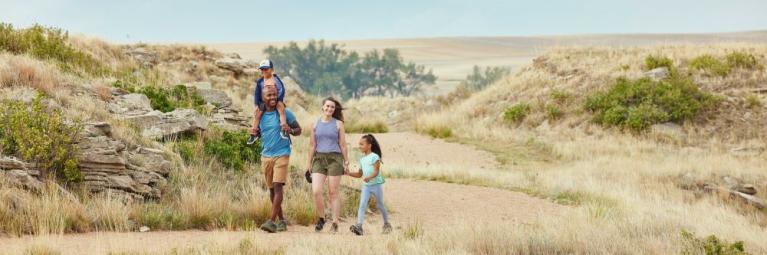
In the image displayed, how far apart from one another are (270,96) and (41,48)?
11.5 meters

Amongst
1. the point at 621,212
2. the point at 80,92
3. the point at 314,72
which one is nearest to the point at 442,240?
the point at 621,212

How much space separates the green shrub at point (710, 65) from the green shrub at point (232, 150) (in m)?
21.1

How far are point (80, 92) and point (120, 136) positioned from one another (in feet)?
11.7

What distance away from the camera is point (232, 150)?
42.9 ft

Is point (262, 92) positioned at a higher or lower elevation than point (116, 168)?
higher

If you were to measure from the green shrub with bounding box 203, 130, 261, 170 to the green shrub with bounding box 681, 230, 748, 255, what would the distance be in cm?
711

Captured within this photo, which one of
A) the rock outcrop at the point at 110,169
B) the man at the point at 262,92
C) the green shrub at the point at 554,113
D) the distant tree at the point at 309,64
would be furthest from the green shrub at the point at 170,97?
the distant tree at the point at 309,64

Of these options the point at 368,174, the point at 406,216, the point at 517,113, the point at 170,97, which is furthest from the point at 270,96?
the point at 517,113

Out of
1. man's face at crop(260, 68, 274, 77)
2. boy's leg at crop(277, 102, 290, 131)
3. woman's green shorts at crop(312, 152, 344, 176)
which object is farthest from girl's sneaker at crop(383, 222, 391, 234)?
man's face at crop(260, 68, 274, 77)

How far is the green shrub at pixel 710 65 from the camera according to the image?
28859 millimetres

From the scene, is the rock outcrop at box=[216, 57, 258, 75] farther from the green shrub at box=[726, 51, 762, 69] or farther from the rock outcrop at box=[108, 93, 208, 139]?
the green shrub at box=[726, 51, 762, 69]

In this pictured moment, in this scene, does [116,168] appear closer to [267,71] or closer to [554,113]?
[267,71]

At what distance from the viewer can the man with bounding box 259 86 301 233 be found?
9734 millimetres

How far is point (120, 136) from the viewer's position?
1183cm
